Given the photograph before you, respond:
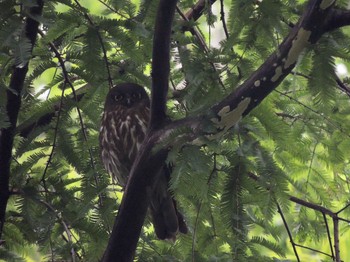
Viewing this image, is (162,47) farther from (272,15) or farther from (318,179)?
(318,179)

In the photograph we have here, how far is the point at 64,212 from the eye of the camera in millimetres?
3068

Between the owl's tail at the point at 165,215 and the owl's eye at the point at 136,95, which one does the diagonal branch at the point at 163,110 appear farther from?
the owl's eye at the point at 136,95

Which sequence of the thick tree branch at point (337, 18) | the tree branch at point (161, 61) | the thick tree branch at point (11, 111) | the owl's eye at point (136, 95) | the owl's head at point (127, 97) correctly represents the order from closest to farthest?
the thick tree branch at point (337, 18) → the tree branch at point (161, 61) → the thick tree branch at point (11, 111) → the owl's head at point (127, 97) → the owl's eye at point (136, 95)

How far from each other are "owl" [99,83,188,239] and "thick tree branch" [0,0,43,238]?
65 cm

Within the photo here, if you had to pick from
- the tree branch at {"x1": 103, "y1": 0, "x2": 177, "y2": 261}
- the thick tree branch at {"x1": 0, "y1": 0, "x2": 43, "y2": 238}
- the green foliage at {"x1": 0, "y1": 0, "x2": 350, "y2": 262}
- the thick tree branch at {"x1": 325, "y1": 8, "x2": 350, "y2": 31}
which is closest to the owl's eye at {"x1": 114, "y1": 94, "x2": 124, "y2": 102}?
the green foliage at {"x1": 0, "y1": 0, "x2": 350, "y2": 262}

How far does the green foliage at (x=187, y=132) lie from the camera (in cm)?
255

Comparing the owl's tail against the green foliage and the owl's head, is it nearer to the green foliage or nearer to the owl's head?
the green foliage

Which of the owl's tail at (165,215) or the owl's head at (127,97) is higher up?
the owl's head at (127,97)

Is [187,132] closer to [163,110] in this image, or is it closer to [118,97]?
[163,110]

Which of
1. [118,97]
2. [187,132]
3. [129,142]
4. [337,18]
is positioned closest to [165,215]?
[129,142]

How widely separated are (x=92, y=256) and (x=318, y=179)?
1241mm

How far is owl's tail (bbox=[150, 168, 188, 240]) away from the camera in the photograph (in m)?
Result: 3.60

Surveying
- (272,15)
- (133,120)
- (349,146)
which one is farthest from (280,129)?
(133,120)

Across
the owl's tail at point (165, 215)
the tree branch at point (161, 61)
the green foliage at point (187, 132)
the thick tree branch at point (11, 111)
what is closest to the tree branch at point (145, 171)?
the tree branch at point (161, 61)
